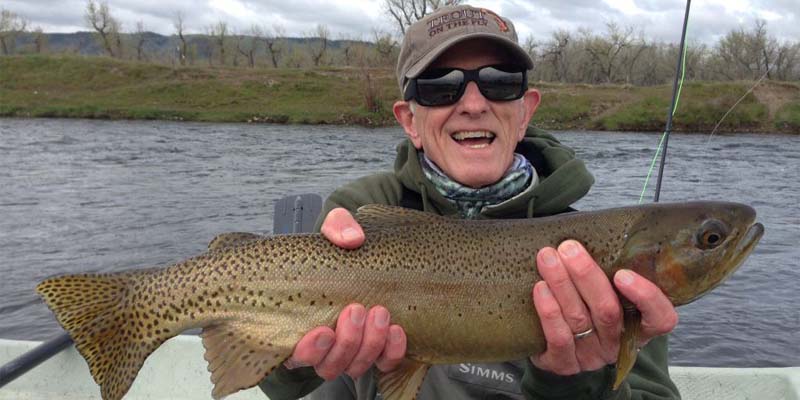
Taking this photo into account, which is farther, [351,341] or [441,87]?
[441,87]

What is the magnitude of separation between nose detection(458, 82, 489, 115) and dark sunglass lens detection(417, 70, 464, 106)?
3 cm

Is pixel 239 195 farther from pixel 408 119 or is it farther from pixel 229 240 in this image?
pixel 229 240

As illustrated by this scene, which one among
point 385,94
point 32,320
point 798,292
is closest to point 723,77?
point 385,94

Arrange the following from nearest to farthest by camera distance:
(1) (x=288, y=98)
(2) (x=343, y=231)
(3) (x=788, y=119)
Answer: (2) (x=343, y=231) → (3) (x=788, y=119) → (1) (x=288, y=98)

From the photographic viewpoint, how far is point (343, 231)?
2600 mm

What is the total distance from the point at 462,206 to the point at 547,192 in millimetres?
410

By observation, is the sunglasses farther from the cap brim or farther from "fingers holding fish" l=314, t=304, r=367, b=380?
"fingers holding fish" l=314, t=304, r=367, b=380

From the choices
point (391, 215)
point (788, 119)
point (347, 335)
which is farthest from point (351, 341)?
point (788, 119)

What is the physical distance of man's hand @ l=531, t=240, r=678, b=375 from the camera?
2.39 metres

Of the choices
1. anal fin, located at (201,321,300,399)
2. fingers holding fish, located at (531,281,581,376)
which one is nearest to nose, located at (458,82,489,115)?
fingers holding fish, located at (531,281,581,376)

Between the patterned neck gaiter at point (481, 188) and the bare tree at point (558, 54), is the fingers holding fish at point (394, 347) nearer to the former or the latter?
the patterned neck gaiter at point (481, 188)

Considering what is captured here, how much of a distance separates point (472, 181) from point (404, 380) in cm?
101

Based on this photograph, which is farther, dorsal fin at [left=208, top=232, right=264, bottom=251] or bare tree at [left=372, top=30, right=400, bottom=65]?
bare tree at [left=372, top=30, right=400, bottom=65]

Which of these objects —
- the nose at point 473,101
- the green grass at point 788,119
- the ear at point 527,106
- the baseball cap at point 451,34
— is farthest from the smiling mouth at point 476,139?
the green grass at point 788,119
